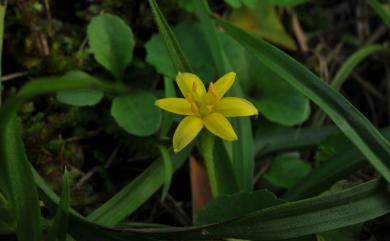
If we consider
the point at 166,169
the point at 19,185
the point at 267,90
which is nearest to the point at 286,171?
the point at 267,90

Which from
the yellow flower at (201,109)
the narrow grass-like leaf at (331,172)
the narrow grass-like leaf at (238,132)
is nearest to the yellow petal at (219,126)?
the yellow flower at (201,109)

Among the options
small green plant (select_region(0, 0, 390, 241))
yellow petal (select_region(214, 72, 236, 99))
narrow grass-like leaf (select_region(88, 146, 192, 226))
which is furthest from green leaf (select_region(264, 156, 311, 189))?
yellow petal (select_region(214, 72, 236, 99))

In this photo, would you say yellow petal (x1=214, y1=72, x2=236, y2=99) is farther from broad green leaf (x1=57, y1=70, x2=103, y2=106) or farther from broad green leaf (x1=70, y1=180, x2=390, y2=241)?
broad green leaf (x1=57, y1=70, x2=103, y2=106)

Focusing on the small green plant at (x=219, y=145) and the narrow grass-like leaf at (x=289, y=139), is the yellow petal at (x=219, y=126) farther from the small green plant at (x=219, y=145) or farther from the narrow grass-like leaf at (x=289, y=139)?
the narrow grass-like leaf at (x=289, y=139)

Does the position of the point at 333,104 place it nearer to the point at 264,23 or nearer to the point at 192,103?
the point at 192,103

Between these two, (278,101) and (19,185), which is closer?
(19,185)

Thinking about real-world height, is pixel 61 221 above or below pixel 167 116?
below
